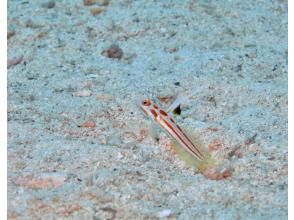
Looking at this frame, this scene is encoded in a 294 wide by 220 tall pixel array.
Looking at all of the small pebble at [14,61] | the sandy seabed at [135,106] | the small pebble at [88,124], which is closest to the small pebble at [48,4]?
the sandy seabed at [135,106]

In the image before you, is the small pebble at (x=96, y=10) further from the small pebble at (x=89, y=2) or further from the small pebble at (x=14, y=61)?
the small pebble at (x=14, y=61)

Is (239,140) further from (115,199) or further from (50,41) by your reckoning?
(50,41)

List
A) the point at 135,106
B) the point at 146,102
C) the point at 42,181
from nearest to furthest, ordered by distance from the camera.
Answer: the point at 42,181 < the point at 146,102 < the point at 135,106

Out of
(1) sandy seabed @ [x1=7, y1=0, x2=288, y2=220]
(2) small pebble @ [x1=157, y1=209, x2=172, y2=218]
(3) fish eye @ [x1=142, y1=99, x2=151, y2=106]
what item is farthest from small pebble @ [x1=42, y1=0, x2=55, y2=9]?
(2) small pebble @ [x1=157, y1=209, x2=172, y2=218]

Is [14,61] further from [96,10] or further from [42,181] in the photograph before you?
[42,181]

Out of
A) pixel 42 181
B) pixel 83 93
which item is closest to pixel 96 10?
pixel 83 93

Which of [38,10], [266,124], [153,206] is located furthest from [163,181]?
[38,10]
